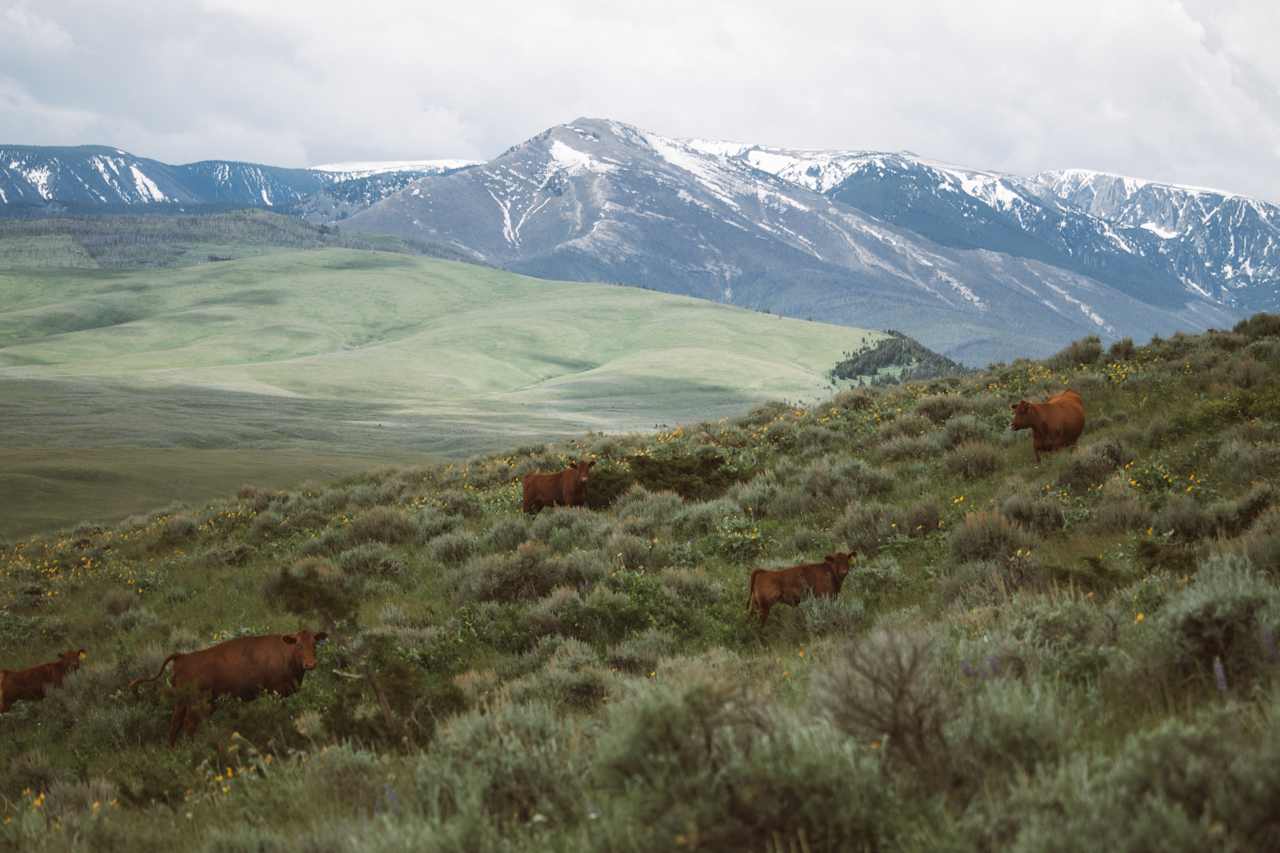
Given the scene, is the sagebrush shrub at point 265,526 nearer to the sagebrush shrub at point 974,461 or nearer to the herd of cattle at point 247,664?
the herd of cattle at point 247,664

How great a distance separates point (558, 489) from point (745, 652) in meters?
8.58

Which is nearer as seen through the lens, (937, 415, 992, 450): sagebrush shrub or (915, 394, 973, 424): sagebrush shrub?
(937, 415, 992, 450): sagebrush shrub

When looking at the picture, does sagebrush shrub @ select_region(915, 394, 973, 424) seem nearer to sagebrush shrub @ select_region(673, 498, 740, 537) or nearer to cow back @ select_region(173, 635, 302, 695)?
sagebrush shrub @ select_region(673, 498, 740, 537)

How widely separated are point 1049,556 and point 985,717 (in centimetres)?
581

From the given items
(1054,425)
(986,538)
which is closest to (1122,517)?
(986,538)

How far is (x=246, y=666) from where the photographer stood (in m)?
8.74

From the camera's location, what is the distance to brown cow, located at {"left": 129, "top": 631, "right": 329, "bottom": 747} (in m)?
8.61

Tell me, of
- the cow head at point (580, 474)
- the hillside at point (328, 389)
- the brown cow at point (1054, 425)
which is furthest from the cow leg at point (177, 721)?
the hillside at point (328, 389)

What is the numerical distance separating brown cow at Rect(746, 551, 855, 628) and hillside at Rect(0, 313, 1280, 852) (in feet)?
1.18

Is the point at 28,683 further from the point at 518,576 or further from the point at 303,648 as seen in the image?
the point at 518,576

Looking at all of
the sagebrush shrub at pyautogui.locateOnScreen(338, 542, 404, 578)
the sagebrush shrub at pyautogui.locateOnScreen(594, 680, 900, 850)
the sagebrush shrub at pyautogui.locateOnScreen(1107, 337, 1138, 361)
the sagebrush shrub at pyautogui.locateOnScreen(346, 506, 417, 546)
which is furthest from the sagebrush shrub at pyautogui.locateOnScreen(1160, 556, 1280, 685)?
the sagebrush shrub at pyautogui.locateOnScreen(1107, 337, 1138, 361)

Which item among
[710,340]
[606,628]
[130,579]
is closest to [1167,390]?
[606,628]

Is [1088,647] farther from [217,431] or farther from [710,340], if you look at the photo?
[710,340]

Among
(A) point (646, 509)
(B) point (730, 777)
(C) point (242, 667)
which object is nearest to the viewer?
(B) point (730, 777)
